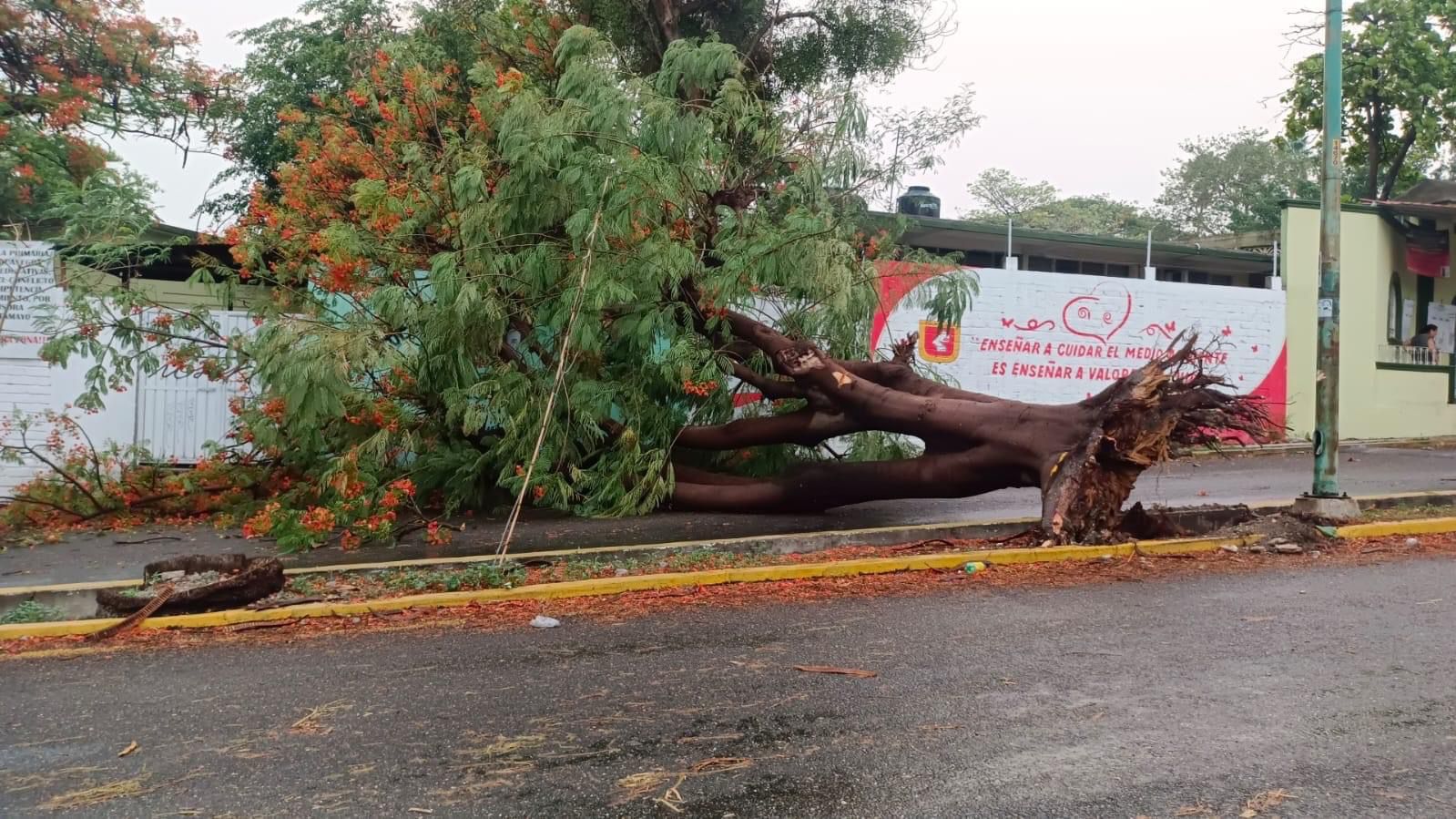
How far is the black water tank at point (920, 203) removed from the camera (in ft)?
75.7

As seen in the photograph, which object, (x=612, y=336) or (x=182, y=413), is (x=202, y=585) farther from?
(x=182, y=413)

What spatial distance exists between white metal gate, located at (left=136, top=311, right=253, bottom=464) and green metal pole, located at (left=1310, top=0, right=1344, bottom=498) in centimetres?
1160

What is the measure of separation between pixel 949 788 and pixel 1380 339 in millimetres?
18811

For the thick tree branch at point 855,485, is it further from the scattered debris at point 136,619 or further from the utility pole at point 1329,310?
the scattered debris at point 136,619

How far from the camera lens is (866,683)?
504cm

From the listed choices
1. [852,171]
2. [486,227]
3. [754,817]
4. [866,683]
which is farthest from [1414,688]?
[486,227]

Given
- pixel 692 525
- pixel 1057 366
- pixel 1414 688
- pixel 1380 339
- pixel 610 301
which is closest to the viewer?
pixel 1414 688

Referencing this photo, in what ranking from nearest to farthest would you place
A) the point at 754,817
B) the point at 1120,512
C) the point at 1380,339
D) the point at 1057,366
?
the point at 754,817 → the point at 1120,512 → the point at 1057,366 → the point at 1380,339

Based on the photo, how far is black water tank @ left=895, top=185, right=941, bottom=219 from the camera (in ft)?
75.7

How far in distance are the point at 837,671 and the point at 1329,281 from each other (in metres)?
6.82

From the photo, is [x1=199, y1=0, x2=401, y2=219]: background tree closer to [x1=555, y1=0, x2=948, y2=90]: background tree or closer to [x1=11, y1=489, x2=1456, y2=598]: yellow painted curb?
[x1=555, y1=0, x2=948, y2=90]: background tree

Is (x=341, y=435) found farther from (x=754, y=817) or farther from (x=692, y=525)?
(x=754, y=817)

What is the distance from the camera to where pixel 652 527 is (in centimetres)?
998

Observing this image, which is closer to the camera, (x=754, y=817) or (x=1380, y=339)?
(x=754, y=817)
